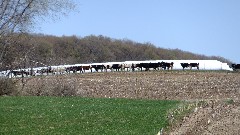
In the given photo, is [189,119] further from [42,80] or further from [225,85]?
[225,85]

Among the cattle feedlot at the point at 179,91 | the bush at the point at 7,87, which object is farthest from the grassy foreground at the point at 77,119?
the bush at the point at 7,87

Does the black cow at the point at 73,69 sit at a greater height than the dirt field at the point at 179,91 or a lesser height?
greater

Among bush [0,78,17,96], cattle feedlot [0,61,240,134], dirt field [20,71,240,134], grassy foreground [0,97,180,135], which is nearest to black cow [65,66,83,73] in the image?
cattle feedlot [0,61,240,134]

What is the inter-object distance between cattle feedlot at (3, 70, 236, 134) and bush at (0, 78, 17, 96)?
701 mm

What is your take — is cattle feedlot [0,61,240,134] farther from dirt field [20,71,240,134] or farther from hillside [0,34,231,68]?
hillside [0,34,231,68]

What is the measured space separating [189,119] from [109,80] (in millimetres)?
27813

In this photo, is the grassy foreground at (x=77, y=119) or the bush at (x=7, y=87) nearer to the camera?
the grassy foreground at (x=77, y=119)

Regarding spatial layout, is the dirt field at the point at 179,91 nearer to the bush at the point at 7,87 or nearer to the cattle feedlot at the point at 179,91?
the cattle feedlot at the point at 179,91

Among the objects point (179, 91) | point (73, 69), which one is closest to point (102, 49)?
point (73, 69)

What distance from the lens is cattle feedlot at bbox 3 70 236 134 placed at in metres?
22.2

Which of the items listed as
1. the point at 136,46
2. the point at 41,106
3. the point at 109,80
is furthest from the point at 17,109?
the point at 136,46

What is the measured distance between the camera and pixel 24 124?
60.8 feet

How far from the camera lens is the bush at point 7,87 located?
35469mm

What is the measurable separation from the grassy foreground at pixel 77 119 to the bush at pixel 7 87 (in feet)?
30.9
